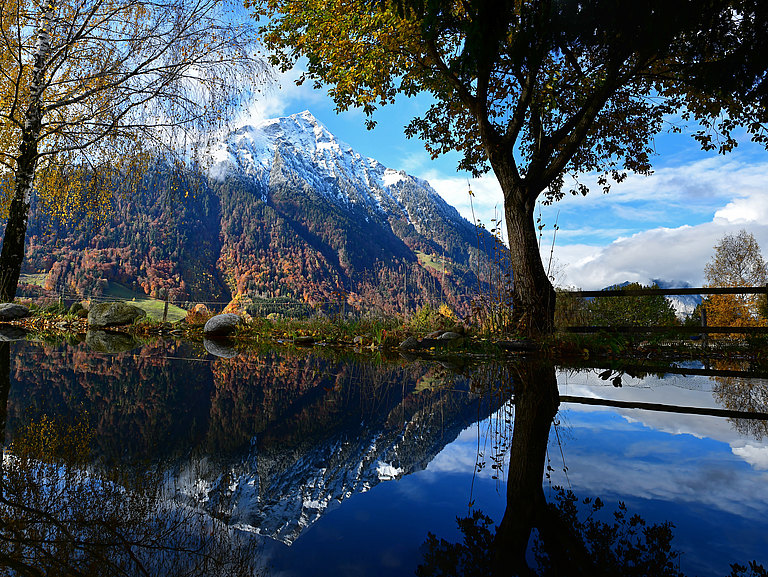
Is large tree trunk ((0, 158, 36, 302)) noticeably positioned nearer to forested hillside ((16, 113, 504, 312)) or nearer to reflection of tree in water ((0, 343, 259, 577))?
reflection of tree in water ((0, 343, 259, 577))

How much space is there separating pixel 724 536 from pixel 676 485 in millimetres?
394

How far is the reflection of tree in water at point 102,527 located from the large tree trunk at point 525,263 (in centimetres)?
666

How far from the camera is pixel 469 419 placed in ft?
8.20

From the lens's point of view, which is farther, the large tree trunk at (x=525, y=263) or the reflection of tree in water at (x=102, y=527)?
the large tree trunk at (x=525, y=263)

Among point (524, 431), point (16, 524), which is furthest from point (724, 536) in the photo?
point (16, 524)

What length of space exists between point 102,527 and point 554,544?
3.97 ft

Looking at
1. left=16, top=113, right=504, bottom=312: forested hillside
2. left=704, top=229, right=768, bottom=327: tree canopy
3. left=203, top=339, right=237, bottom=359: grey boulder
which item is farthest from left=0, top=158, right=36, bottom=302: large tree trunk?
left=16, top=113, right=504, bottom=312: forested hillside

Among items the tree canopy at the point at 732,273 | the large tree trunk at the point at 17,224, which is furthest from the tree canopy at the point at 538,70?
the tree canopy at the point at 732,273

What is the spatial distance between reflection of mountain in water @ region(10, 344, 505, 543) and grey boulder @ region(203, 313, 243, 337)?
544 cm

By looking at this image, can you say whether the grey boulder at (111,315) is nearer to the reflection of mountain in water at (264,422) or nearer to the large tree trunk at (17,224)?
the large tree trunk at (17,224)

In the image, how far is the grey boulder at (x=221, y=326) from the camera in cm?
998

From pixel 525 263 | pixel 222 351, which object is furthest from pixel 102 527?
pixel 525 263

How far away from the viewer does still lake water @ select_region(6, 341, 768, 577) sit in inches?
46.2

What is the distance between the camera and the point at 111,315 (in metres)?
12.5
